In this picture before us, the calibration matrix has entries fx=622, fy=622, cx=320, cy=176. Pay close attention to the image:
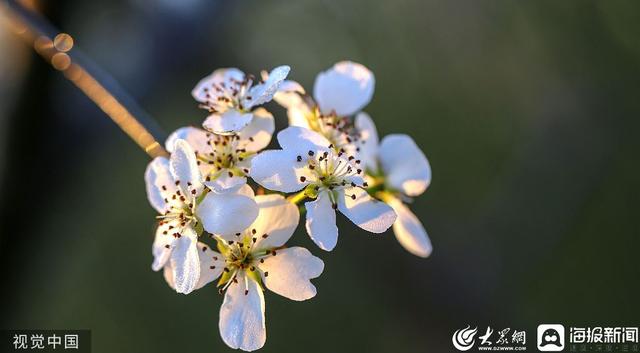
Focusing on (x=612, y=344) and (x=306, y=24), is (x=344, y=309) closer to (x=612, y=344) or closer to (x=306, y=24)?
(x=612, y=344)

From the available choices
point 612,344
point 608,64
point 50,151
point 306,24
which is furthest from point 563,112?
point 50,151

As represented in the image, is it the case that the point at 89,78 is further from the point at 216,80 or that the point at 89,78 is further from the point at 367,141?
the point at 367,141

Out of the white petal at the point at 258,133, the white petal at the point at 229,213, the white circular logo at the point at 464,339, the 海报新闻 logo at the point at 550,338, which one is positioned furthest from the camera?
the 海报新闻 logo at the point at 550,338

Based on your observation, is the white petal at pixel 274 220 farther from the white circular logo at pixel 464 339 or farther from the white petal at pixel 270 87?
the white circular logo at pixel 464 339

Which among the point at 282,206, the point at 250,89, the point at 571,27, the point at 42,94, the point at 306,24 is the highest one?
the point at 306,24

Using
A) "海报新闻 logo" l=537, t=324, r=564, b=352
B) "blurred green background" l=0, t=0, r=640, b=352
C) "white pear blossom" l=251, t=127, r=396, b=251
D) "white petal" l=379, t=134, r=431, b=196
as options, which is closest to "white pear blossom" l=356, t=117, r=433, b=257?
"white petal" l=379, t=134, r=431, b=196

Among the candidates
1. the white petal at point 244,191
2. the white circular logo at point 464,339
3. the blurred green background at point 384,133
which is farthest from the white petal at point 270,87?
the white circular logo at point 464,339
